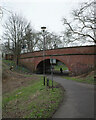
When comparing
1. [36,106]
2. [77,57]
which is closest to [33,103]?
[36,106]

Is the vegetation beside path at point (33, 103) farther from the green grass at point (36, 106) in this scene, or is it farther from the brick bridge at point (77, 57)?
the brick bridge at point (77, 57)

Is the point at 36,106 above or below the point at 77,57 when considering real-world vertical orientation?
below

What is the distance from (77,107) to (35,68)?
59.1 feet

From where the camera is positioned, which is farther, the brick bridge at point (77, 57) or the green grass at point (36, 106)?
the brick bridge at point (77, 57)

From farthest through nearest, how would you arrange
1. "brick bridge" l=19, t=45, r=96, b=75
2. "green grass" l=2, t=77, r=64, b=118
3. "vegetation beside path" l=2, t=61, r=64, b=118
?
"brick bridge" l=19, t=45, r=96, b=75 → "vegetation beside path" l=2, t=61, r=64, b=118 → "green grass" l=2, t=77, r=64, b=118

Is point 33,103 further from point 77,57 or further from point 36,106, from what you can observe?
point 77,57

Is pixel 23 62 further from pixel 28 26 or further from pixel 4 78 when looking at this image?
pixel 4 78

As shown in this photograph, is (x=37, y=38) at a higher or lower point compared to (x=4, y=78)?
higher

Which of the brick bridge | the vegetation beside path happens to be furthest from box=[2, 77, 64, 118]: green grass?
the brick bridge

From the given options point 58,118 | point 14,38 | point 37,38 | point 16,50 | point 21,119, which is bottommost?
point 21,119

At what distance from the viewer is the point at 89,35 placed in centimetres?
1257

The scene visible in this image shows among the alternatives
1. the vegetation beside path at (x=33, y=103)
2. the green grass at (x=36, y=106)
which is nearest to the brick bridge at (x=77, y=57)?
the vegetation beside path at (x=33, y=103)

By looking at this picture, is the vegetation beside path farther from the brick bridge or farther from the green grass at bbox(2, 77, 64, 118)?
the brick bridge

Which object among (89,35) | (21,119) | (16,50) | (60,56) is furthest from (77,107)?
(16,50)
